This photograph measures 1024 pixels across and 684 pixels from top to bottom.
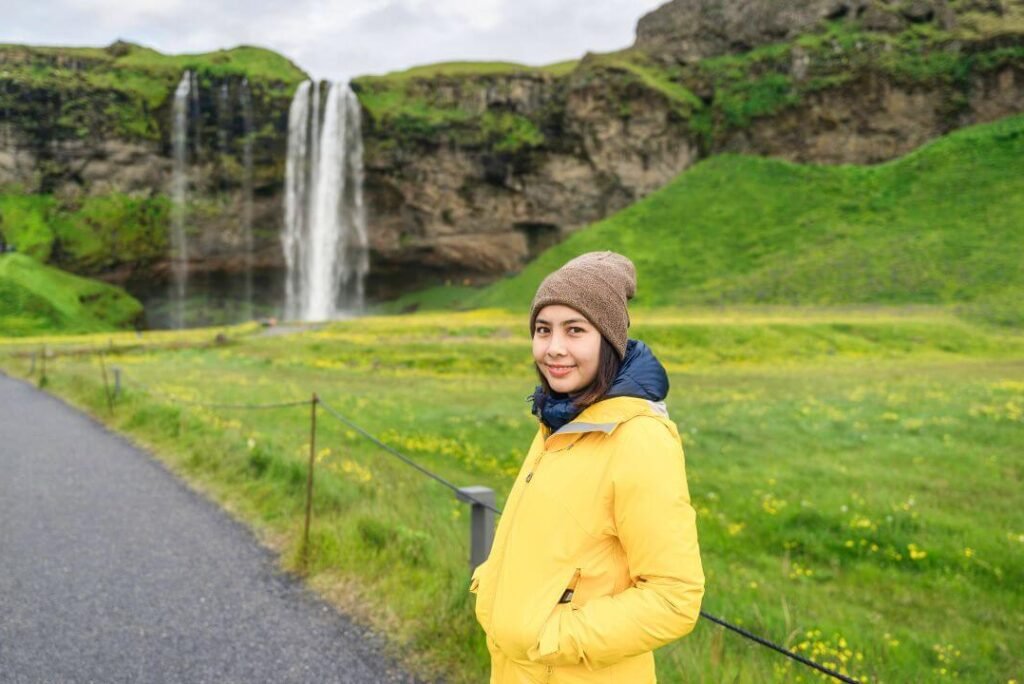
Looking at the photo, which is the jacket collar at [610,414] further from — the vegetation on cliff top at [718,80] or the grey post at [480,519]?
the vegetation on cliff top at [718,80]

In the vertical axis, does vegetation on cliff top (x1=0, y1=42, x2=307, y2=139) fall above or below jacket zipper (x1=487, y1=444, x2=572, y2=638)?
above

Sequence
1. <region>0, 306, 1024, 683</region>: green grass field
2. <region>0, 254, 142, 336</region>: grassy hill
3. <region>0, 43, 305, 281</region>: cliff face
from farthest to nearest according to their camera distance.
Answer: <region>0, 43, 305, 281</region>: cliff face < <region>0, 254, 142, 336</region>: grassy hill < <region>0, 306, 1024, 683</region>: green grass field

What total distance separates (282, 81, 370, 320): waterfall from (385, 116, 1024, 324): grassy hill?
11518 millimetres

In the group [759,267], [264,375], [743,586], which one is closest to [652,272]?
[759,267]

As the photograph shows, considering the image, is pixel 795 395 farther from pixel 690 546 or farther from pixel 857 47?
pixel 857 47

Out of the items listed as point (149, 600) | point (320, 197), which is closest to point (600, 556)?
point (149, 600)

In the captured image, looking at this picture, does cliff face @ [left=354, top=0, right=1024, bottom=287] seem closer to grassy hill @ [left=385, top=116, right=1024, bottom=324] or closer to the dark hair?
grassy hill @ [left=385, top=116, right=1024, bottom=324]

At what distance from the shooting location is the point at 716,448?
43.5ft

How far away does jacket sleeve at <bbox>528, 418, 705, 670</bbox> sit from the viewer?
2.29 m

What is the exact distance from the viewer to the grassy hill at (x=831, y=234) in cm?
4975

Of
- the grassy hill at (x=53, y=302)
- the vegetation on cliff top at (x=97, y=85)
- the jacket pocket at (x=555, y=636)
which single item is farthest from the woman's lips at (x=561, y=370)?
the vegetation on cliff top at (x=97, y=85)

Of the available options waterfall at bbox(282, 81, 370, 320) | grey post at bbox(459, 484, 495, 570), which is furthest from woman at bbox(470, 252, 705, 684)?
waterfall at bbox(282, 81, 370, 320)

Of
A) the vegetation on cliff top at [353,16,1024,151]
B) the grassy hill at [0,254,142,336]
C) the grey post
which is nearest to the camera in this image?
the grey post

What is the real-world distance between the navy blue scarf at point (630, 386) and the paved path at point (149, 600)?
3.09 metres
